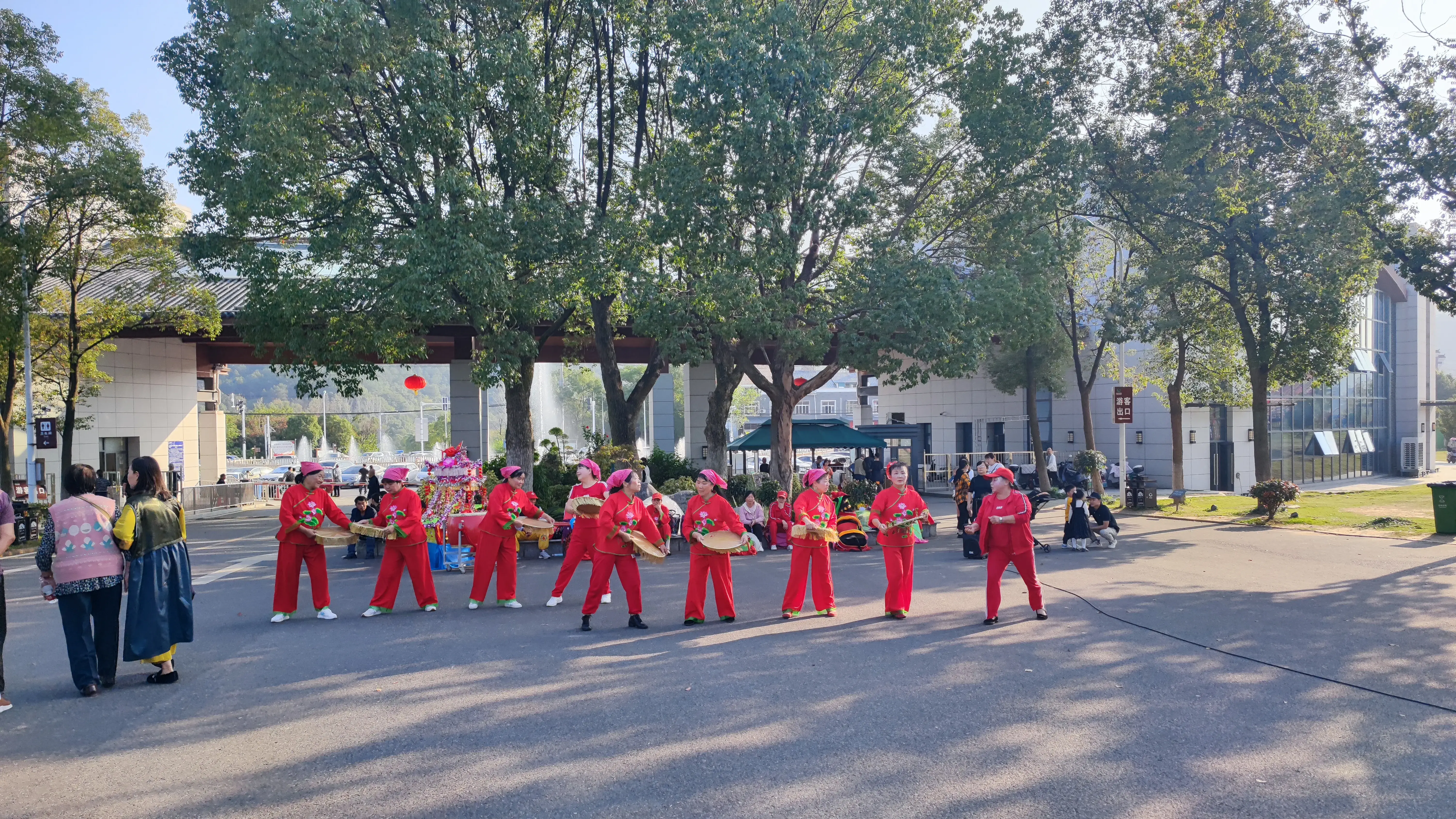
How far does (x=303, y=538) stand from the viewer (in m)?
9.12

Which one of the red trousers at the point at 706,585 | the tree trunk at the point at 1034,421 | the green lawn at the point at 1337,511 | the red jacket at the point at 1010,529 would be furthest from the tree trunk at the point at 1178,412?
the red trousers at the point at 706,585

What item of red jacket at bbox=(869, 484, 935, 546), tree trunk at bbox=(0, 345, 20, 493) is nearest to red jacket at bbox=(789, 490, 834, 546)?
red jacket at bbox=(869, 484, 935, 546)

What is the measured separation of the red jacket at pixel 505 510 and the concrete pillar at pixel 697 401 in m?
18.1

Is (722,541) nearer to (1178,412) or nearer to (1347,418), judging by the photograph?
(1178,412)

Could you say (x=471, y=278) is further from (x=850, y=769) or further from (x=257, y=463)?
(x=257, y=463)

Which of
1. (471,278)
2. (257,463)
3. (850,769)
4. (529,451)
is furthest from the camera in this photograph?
(257,463)

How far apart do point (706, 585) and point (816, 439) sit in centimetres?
1497

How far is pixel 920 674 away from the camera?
22.3 ft

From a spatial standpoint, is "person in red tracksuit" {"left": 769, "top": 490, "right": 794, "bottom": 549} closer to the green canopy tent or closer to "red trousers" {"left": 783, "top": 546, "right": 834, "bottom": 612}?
"red trousers" {"left": 783, "top": 546, "right": 834, "bottom": 612}

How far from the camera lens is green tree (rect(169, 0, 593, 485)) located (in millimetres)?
14320

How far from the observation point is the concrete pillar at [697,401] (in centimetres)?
2848

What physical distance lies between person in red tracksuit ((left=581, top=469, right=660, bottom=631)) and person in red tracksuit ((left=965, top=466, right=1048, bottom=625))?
3.26 m

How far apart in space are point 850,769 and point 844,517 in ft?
35.9

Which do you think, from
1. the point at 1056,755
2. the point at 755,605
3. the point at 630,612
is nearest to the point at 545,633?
the point at 630,612
